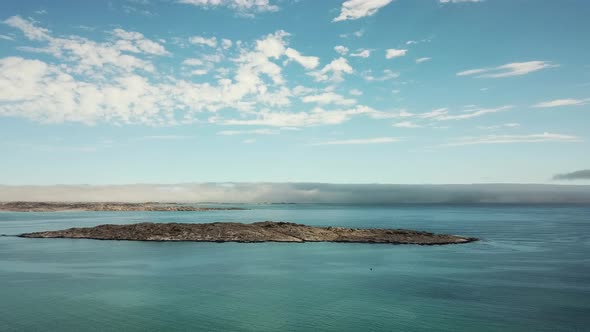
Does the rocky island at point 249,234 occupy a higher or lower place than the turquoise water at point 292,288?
higher

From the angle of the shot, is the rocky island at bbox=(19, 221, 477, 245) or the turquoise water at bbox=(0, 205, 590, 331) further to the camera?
the rocky island at bbox=(19, 221, 477, 245)

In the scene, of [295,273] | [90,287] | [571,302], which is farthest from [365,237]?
[90,287]

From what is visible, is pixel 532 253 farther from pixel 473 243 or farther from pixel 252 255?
pixel 252 255

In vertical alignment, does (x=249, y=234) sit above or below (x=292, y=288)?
above

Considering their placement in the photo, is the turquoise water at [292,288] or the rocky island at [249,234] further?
the rocky island at [249,234]

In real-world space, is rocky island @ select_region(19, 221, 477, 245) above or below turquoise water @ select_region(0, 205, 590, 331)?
above
